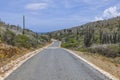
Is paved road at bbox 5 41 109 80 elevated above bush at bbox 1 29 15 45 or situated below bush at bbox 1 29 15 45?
below

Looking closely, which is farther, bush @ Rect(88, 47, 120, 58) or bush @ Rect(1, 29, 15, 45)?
bush @ Rect(1, 29, 15, 45)

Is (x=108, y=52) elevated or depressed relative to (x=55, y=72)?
depressed

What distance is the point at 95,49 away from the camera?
2302 inches

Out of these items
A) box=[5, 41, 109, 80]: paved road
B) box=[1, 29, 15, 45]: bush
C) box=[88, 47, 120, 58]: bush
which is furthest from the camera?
box=[1, 29, 15, 45]: bush

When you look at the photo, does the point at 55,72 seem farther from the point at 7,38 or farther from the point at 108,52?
the point at 7,38

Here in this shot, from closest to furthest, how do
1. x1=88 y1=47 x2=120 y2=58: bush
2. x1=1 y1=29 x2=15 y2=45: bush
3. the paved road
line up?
1. the paved road
2. x1=88 y1=47 x2=120 y2=58: bush
3. x1=1 y1=29 x2=15 y2=45: bush

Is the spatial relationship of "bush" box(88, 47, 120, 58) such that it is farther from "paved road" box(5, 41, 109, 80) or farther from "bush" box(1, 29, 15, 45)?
"paved road" box(5, 41, 109, 80)

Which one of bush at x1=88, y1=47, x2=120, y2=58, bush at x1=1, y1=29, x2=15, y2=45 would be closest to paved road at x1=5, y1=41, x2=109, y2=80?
bush at x1=88, y1=47, x2=120, y2=58

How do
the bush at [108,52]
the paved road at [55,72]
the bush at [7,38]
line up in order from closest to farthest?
the paved road at [55,72]
the bush at [108,52]
the bush at [7,38]

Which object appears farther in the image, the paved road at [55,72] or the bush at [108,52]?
the bush at [108,52]

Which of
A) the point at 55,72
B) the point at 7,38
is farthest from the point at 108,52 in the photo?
the point at 55,72

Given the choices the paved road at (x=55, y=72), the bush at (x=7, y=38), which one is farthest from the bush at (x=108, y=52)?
the paved road at (x=55, y=72)

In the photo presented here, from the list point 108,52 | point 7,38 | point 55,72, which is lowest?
point 108,52

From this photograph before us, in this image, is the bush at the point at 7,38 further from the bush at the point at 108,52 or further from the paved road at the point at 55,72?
the paved road at the point at 55,72
